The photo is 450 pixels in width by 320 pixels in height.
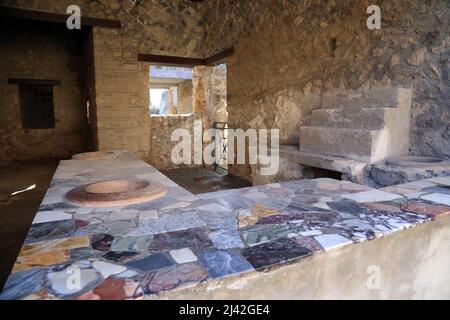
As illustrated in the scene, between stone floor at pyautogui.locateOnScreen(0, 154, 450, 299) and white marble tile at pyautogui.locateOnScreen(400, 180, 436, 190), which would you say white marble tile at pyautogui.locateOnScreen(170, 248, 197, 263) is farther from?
white marble tile at pyautogui.locateOnScreen(400, 180, 436, 190)

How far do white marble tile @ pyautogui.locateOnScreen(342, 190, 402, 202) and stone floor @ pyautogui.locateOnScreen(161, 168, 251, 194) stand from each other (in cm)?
386

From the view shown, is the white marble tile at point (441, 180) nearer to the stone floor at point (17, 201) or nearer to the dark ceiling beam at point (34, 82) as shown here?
the stone floor at point (17, 201)

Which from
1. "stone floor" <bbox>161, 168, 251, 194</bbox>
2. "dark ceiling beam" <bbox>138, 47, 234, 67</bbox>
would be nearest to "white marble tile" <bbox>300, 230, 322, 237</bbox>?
"stone floor" <bbox>161, 168, 251, 194</bbox>

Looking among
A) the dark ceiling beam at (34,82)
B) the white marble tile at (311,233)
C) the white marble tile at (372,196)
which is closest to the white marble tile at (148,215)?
the white marble tile at (311,233)

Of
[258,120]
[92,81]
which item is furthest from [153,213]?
[92,81]

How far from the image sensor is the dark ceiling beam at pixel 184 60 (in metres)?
6.62

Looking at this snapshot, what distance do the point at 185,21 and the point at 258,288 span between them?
722 centimetres

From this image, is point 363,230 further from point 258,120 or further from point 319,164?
point 258,120

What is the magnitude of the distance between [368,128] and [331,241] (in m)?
2.14

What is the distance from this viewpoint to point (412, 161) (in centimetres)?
280

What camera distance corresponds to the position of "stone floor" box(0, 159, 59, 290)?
307 cm

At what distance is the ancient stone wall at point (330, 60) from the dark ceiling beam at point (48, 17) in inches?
94.0

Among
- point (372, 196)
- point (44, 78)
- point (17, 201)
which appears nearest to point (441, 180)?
point (372, 196)

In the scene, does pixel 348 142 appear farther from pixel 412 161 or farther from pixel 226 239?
pixel 226 239
